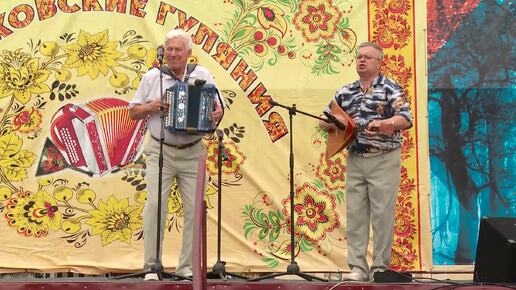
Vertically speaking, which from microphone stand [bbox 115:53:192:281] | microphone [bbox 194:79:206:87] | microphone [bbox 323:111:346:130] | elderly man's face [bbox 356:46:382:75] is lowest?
microphone stand [bbox 115:53:192:281]

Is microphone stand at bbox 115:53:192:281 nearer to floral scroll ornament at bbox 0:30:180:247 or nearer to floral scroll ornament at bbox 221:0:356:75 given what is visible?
floral scroll ornament at bbox 0:30:180:247

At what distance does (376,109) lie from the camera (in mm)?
5270

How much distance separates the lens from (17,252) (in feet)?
20.1

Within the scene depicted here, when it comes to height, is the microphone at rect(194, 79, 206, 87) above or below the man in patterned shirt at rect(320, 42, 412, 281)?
above

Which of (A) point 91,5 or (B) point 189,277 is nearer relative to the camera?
(B) point 189,277

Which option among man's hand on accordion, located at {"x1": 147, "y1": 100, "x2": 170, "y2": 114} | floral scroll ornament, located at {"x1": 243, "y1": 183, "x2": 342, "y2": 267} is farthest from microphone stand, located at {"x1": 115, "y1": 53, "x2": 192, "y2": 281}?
floral scroll ornament, located at {"x1": 243, "y1": 183, "x2": 342, "y2": 267}

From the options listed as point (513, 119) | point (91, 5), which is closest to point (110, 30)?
point (91, 5)

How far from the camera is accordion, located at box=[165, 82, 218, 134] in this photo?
5.21 meters

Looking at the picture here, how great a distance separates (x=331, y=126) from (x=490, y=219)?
1.14 m

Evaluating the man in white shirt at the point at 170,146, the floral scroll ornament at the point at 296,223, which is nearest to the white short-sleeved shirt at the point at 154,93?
the man in white shirt at the point at 170,146

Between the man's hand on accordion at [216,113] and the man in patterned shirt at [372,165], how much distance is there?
0.63m

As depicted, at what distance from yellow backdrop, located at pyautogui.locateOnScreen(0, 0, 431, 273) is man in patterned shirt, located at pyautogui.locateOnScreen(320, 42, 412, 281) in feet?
2.79

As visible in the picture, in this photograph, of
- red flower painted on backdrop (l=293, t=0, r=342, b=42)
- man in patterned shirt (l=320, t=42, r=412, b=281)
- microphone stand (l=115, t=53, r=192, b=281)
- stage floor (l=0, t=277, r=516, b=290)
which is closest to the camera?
stage floor (l=0, t=277, r=516, b=290)

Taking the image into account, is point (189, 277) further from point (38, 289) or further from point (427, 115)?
point (427, 115)
